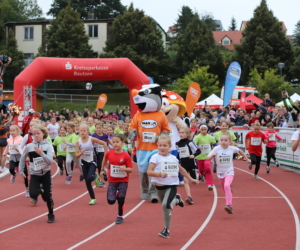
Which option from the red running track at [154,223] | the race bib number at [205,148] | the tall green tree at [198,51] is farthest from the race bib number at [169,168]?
the tall green tree at [198,51]

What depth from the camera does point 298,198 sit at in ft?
42.0

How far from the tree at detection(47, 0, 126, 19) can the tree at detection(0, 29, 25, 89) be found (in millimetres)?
23430

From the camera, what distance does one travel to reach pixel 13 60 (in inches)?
2466

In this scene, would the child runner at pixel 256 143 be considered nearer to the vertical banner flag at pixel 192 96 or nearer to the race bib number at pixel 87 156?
the vertical banner flag at pixel 192 96

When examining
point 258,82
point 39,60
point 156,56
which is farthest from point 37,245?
point 156,56

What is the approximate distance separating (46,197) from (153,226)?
6.16 feet

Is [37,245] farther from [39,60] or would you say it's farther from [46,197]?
[39,60]

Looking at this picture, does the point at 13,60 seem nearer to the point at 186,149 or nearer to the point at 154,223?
the point at 186,149

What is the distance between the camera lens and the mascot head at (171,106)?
1371 centimetres

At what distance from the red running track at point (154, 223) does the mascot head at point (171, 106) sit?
1849 mm

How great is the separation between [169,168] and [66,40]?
54.0 meters

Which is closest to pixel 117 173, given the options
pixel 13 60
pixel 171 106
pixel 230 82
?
pixel 171 106

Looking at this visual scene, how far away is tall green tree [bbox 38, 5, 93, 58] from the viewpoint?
198ft

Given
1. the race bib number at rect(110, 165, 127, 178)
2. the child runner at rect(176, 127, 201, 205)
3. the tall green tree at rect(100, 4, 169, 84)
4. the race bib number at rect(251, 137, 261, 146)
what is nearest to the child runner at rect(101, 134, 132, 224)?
the race bib number at rect(110, 165, 127, 178)
